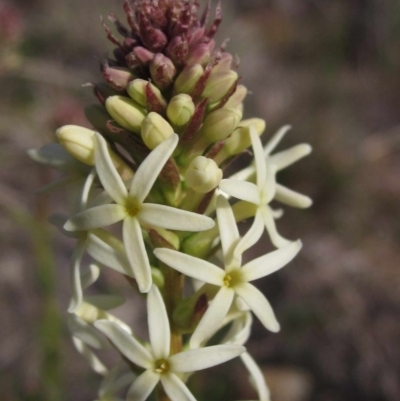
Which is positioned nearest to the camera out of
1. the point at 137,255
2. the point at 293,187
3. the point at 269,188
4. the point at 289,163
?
the point at 137,255

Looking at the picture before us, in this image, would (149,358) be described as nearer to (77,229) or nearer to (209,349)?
(209,349)

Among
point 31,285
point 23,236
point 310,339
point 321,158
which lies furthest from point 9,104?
point 310,339

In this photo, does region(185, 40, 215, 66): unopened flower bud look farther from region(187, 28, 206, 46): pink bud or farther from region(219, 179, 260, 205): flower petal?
region(219, 179, 260, 205): flower petal

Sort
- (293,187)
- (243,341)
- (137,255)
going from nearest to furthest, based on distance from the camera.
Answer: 1. (137,255)
2. (243,341)
3. (293,187)

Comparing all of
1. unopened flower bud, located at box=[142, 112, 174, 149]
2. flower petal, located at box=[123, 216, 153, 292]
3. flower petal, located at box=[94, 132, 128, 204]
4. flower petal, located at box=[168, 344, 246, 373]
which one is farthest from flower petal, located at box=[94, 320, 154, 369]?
unopened flower bud, located at box=[142, 112, 174, 149]

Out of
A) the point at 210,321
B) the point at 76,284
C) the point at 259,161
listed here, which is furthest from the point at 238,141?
the point at 76,284

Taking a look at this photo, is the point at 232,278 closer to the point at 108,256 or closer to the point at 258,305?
the point at 258,305

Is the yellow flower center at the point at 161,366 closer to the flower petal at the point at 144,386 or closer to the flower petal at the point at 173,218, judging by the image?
the flower petal at the point at 144,386
